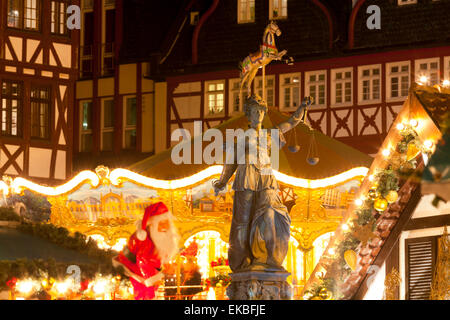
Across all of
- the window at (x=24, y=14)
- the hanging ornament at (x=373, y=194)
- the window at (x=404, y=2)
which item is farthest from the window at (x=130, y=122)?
the hanging ornament at (x=373, y=194)

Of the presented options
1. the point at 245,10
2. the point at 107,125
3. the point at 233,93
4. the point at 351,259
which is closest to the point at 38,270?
the point at 351,259

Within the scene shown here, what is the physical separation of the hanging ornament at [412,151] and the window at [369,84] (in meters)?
15.9

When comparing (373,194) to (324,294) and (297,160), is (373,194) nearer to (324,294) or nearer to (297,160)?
(324,294)

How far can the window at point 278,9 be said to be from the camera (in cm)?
3084

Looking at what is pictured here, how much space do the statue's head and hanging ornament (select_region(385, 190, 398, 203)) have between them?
178 centimetres

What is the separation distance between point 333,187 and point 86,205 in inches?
164

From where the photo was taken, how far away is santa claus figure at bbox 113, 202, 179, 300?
49.2 feet

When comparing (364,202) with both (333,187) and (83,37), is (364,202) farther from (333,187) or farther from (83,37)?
(83,37)

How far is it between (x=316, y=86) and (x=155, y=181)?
11382 mm

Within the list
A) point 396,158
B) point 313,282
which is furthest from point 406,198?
point 313,282

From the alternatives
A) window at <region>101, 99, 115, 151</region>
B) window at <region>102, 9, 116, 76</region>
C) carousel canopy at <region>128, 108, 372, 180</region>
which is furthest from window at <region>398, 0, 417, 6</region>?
window at <region>101, 99, 115, 151</region>

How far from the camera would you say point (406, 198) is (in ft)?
45.3

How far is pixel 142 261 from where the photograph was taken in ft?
49.5

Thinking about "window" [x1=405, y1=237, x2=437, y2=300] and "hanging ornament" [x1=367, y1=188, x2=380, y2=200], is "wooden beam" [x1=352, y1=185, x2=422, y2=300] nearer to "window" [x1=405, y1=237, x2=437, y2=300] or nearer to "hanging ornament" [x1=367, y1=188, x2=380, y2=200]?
"hanging ornament" [x1=367, y1=188, x2=380, y2=200]
